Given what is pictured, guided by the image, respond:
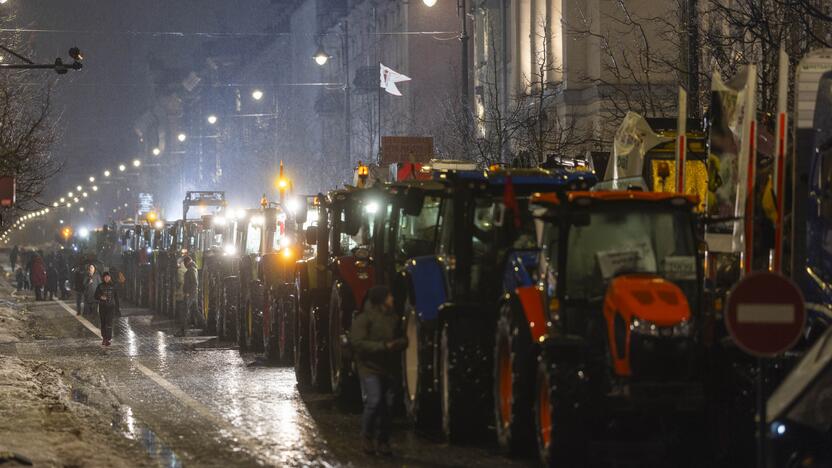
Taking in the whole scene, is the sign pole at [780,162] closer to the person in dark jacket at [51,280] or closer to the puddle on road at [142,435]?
the puddle on road at [142,435]

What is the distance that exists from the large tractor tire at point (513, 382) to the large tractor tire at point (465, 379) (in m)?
0.40

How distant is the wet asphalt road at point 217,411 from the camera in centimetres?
1523

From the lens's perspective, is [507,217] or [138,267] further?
[138,267]

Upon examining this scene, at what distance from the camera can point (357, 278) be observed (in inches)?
776

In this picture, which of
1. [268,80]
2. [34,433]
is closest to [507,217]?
[34,433]

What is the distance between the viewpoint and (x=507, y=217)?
15477mm

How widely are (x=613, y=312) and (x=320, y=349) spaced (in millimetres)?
8683

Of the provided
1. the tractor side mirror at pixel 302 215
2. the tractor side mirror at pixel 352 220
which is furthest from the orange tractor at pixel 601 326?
the tractor side mirror at pixel 302 215

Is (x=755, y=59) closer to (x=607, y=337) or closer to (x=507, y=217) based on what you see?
(x=507, y=217)

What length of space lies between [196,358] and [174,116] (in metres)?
173

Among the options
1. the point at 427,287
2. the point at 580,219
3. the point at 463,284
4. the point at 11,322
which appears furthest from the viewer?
the point at 11,322

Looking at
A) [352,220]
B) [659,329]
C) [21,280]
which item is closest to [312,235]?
[352,220]

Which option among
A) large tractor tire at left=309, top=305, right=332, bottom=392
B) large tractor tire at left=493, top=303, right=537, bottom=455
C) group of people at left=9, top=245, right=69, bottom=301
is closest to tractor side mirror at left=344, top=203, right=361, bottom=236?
large tractor tire at left=309, top=305, right=332, bottom=392

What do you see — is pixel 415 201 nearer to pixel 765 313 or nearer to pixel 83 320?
pixel 765 313
